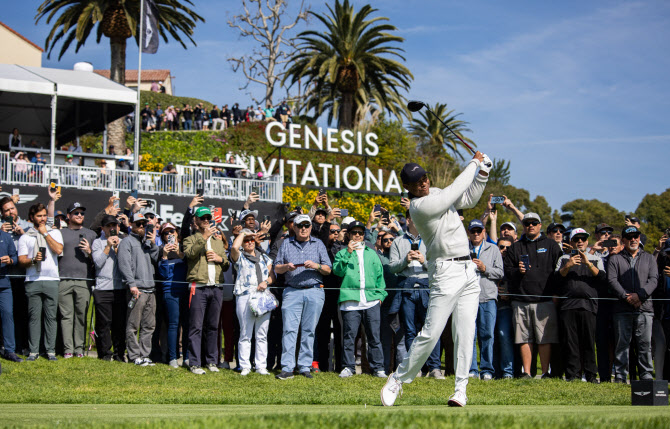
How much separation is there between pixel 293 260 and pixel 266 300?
76 cm

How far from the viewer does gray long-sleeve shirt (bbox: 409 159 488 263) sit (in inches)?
270

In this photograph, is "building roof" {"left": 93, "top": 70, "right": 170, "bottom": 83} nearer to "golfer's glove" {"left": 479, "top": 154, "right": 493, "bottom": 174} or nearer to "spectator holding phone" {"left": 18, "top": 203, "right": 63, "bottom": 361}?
"spectator holding phone" {"left": 18, "top": 203, "right": 63, "bottom": 361}

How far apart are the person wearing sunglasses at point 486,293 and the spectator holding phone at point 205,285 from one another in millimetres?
4117

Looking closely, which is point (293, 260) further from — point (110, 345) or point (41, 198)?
point (41, 198)

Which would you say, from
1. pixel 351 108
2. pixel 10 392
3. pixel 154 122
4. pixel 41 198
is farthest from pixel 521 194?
pixel 10 392

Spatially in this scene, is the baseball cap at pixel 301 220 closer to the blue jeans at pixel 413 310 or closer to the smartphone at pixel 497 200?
the blue jeans at pixel 413 310

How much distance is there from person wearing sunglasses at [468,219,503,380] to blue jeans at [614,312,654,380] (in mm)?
1899

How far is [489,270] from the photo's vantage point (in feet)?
38.8

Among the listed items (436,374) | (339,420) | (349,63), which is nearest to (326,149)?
(349,63)

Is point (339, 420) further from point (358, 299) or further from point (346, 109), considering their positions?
point (346, 109)

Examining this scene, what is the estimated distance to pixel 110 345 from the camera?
40.9ft

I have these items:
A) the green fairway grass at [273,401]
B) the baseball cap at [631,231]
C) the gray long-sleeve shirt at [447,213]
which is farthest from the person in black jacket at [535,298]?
the gray long-sleeve shirt at [447,213]

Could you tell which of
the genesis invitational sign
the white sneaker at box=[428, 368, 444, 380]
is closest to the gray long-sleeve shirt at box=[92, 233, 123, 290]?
the white sneaker at box=[428, 368, 444, 380]

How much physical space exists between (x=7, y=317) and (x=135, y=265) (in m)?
2.09
